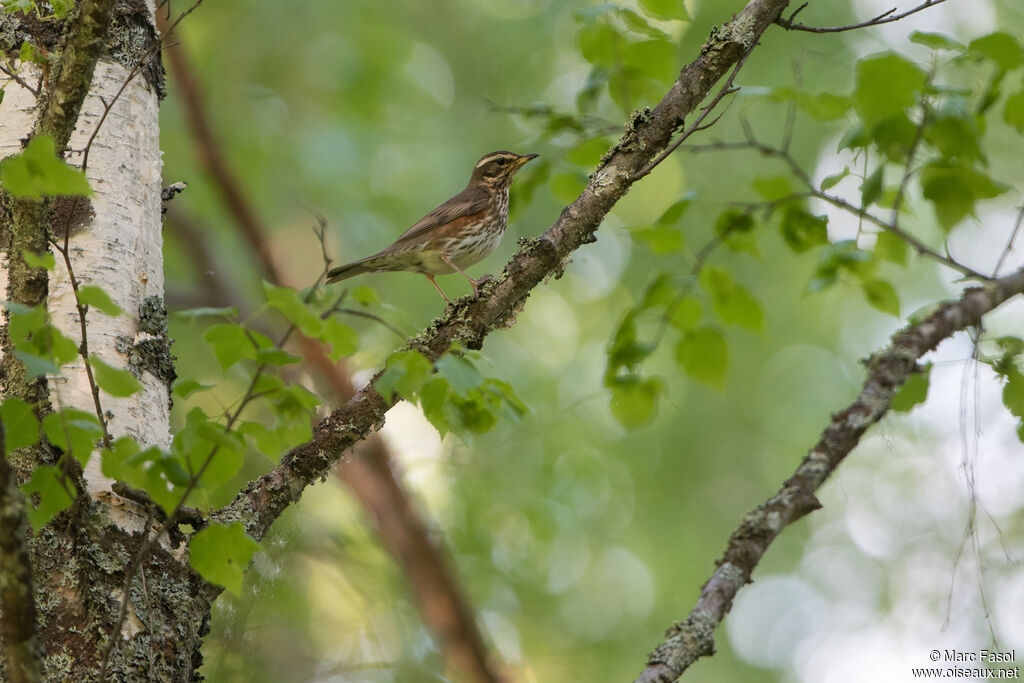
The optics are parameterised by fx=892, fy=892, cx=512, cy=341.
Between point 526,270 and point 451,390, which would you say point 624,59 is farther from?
point 451,390

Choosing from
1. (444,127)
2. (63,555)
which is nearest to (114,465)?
(63,555)

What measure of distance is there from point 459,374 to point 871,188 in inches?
78.8

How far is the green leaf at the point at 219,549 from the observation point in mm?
2404

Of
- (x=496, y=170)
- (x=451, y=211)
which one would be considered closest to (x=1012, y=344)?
(x=451, y=211)

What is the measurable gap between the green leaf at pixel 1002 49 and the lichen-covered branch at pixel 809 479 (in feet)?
2.69

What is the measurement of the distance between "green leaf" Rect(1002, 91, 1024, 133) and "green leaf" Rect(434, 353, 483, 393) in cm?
237

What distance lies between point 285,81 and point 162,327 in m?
6.44

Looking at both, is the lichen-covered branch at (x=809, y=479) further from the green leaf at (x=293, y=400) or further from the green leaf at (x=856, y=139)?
the green leaf at (x=293, y=400)

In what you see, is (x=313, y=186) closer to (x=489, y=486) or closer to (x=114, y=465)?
(x=489, y=486)

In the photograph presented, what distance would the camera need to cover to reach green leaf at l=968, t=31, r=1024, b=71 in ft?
10.2

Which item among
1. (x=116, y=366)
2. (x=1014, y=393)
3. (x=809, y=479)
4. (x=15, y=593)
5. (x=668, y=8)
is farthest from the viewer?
(x=668, y=8)

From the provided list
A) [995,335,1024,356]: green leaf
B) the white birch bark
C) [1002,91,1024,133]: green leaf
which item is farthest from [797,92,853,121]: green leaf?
the white birch bark

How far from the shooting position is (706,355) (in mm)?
4301

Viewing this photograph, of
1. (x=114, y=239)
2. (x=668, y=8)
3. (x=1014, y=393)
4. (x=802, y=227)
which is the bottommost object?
(x=1014, y=393)
